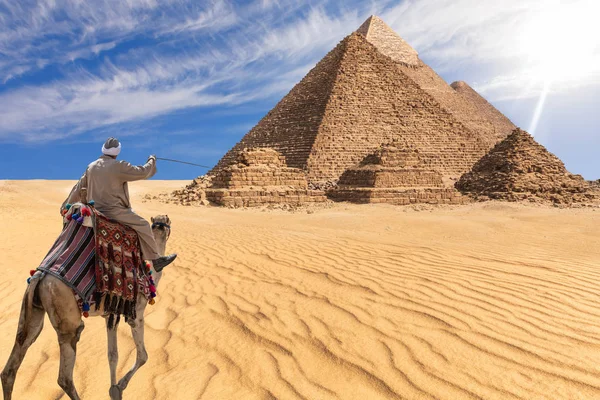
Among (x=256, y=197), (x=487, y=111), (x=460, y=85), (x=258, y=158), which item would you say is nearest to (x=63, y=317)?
(x=256, y=197)

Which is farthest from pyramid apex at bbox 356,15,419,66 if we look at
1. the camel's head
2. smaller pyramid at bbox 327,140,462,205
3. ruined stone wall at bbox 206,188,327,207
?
the camel's head

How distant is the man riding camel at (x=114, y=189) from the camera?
9.61 feet

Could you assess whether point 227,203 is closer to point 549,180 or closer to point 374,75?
point 549,180

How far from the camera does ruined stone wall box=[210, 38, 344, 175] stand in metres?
43.0

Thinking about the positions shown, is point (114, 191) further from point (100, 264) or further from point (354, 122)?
point (354, 122)

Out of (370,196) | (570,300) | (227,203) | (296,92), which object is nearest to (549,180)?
(370,196)

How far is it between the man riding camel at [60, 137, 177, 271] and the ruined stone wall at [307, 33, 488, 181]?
1355 inches

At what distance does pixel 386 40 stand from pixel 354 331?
76.8 m

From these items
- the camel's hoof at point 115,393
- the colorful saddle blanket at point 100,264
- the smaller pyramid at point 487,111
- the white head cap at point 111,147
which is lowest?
the camel's hoof at point 115,393

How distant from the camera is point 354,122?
150 ft

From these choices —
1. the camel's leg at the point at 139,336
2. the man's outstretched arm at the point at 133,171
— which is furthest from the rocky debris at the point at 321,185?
the camel's leg at the point at 139,336

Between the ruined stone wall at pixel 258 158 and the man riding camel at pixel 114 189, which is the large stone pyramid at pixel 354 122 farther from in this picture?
the man riding camel at pixel 114 189

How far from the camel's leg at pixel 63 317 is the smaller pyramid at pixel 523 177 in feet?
86.7

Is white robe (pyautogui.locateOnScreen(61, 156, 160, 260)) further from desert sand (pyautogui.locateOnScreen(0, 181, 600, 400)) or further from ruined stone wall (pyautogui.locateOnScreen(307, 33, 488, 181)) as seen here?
ruined stone wall (pyautogui.locateOnScreen(307, 33, 488, 181))
